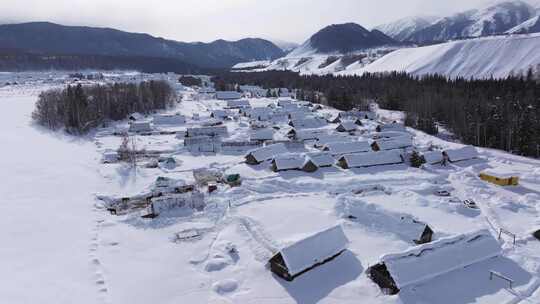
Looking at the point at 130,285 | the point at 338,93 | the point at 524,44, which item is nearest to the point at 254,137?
the point at 130,285

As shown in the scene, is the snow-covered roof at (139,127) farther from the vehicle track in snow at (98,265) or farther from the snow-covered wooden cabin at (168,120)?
the vehicle track in snow at (98,265)

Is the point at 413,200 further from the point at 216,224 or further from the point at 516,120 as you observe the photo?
the point at 516,120

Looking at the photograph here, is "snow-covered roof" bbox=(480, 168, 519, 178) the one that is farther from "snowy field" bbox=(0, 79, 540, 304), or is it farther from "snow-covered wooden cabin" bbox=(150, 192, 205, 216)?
"snow-covered wooden cabin" bbox=(150, 192, 205, 216)

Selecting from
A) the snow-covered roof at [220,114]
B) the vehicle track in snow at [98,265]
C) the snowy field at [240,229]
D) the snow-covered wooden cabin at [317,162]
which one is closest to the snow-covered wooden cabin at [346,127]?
the snow-covered wooden cabin at [317,162]

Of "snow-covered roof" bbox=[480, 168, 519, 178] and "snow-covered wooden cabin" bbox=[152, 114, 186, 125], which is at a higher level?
"snow-covered wooden cabin" bbox=[152, 114, 186, 125]

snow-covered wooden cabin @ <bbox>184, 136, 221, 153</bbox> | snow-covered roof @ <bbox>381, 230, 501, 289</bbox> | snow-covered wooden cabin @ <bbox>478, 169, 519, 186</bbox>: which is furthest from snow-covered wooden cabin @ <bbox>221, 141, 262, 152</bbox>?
snow-covered roof @ <bbox>381, 230, 501, 289</bbox>

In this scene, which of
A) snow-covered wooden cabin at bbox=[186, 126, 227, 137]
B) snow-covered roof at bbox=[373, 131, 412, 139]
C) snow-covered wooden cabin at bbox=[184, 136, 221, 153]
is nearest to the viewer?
snow-covered wooden cabin at bbox=[184, 136, 221, 153]

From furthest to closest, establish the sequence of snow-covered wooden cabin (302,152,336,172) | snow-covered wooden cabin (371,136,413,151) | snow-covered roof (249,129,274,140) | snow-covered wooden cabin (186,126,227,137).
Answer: snow-covered wooden cabin (186,126,227,137), snow-covered roof (249,129,274,140), snow-covered wooden cabin (371,136,413,151), snow-covered wooden cabin (302,152,336,172)

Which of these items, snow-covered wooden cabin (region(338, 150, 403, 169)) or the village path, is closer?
the village path
